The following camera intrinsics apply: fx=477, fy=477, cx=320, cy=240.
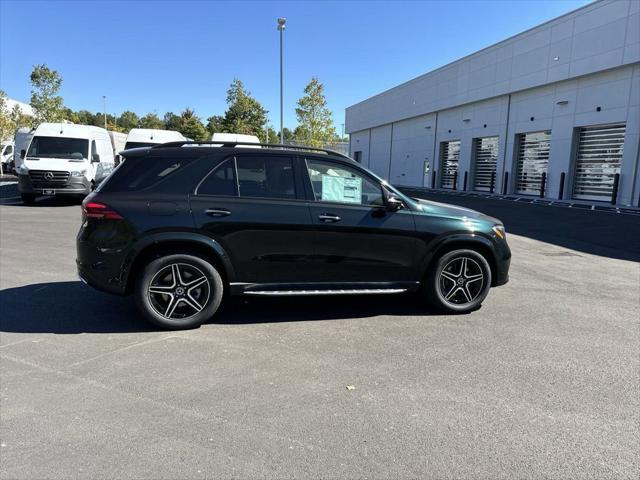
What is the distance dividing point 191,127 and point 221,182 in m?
69.0

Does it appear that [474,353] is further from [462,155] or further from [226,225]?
[462,155]

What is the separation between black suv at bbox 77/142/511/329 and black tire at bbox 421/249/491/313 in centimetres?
2

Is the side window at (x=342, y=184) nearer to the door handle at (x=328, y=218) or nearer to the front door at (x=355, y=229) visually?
the front door at (x=355, y=229)

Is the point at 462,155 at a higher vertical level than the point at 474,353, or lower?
higher

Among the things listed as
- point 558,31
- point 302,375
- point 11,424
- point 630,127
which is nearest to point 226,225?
point 302,375

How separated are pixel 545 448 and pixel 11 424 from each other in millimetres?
3377

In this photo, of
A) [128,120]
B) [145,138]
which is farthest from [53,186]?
[128,120]

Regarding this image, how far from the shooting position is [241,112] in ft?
164

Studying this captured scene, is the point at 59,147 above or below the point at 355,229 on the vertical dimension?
above

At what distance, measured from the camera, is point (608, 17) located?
826 inches

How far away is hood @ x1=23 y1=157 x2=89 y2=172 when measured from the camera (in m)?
15.2

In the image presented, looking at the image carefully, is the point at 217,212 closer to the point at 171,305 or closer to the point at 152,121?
the point at 171,305

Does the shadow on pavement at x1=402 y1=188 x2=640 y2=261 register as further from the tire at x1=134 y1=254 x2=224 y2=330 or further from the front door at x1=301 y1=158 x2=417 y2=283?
the tire at x1=134 y1=254 x2=224 y2=330

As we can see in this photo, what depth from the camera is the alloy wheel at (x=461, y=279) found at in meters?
5.48
